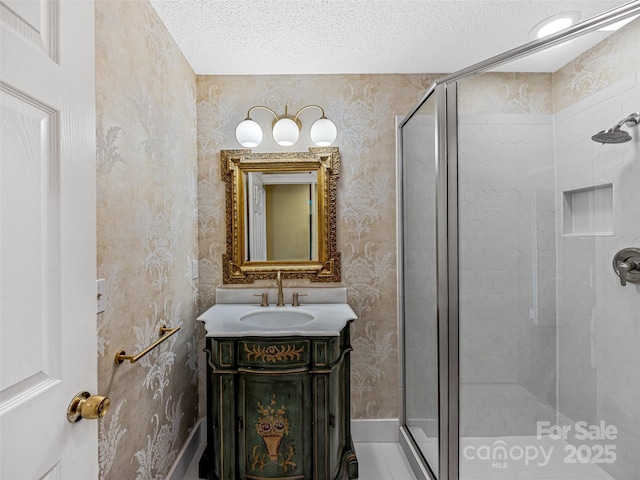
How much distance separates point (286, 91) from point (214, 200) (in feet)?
2.60

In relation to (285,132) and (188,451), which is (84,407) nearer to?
(188,451)

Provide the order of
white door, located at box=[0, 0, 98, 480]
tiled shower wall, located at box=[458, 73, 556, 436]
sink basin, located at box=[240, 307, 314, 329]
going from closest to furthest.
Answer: white door, located at box=[0, 0, 98, 480], tiled shower wall, located at box=[458, 73, 556, 436], sink basin, located at box=[240, 307, 314, 329]

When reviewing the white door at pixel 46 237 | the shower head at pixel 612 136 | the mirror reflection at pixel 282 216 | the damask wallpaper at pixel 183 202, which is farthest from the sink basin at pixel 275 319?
the shower head at pixel 612 136

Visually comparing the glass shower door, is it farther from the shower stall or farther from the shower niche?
the shower niche

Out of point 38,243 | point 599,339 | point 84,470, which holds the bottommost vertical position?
point 84,470

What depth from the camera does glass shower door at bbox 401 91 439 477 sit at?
1636 mm

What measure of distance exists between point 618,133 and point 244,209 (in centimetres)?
177

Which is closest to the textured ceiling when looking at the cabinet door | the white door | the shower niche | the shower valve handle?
the shower niche

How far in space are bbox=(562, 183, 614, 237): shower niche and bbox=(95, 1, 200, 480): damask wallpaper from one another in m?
1.61

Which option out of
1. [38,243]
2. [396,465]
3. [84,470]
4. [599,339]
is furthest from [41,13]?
[396,465]

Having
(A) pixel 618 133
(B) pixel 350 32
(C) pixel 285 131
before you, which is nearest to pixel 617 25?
(A) pixel 618 133

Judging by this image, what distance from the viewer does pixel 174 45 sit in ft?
5.64

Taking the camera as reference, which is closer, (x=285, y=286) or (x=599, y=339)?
(x=599, y=339)

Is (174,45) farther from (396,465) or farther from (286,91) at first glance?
(396,465)
